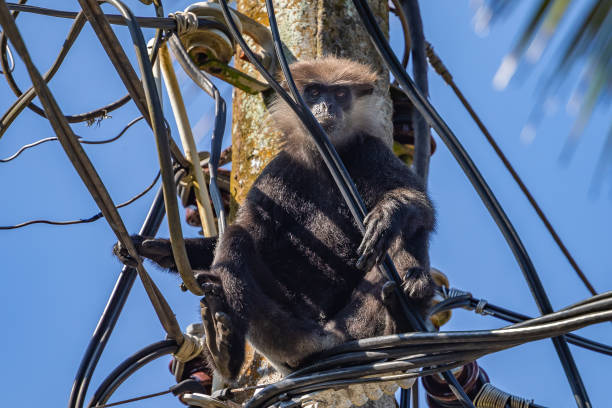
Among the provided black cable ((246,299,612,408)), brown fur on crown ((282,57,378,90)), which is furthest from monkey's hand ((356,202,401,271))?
brown fur on crown ((282,57,378,90))

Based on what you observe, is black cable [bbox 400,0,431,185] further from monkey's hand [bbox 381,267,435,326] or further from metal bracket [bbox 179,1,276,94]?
monkey's hand [bbox 381,267,435,326]

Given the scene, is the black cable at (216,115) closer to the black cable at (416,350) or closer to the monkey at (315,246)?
the monkey at (315,246)

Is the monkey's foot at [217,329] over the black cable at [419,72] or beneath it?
beneath

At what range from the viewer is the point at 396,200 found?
2914 millimetres

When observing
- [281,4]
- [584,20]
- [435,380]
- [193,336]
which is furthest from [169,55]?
[584,20]

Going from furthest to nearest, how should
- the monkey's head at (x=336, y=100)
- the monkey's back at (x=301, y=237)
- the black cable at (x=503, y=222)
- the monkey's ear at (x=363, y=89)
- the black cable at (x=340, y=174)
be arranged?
the monkey's ear at (x=363, y=89), the monkey's head at (x=336, y=100), the monkey's back at (x=301, y=237), the black cable at (x=340, y=174), the black cable at (x=503, y=222)

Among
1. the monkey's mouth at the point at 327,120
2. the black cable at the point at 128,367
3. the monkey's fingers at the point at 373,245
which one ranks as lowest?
the monkey's fingers at the point at 373,245

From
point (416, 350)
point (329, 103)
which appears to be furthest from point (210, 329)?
point (329, 103)

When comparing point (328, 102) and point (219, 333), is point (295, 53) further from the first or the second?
point (219, 333)

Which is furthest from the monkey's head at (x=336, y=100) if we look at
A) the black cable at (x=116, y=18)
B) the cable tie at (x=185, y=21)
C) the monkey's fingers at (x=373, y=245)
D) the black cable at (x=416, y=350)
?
the black cable at (x=416, y=350)

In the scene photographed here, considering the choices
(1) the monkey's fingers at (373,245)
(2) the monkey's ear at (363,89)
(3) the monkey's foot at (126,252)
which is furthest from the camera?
(2) the monkey's ear at (363,89)

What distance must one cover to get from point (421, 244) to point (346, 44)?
1.39m

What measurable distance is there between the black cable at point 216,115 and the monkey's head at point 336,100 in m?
0.42

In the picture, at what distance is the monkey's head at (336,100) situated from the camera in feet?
12.1
